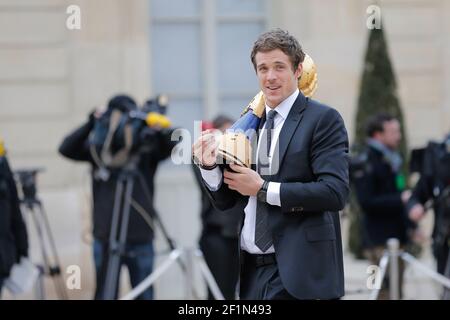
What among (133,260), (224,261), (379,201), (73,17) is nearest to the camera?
(224,261)

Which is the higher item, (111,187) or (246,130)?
(246,130)

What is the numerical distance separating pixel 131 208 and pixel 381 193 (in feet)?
7.52

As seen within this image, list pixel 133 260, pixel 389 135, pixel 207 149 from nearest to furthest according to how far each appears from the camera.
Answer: pixel 207 149
pixel 133 260
pixel 389 135

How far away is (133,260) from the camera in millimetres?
8922

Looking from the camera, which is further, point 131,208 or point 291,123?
point 131,208

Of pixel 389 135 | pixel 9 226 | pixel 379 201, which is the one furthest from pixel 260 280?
pixel 389 135

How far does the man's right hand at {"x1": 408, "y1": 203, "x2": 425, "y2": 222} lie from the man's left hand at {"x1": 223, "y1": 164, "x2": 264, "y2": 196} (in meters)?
4.49

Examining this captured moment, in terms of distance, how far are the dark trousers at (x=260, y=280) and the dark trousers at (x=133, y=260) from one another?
12.7 feet

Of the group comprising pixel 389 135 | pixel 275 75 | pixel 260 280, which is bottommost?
pixel 260 280

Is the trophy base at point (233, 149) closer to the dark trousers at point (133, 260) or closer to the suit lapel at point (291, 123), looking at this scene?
the suit lapel at point (291, 123)

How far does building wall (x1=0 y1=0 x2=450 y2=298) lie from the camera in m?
12.1

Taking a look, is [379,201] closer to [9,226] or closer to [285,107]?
[9,226]

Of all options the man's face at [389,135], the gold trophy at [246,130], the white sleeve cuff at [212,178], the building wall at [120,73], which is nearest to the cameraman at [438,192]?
the man's face at [389,135]
